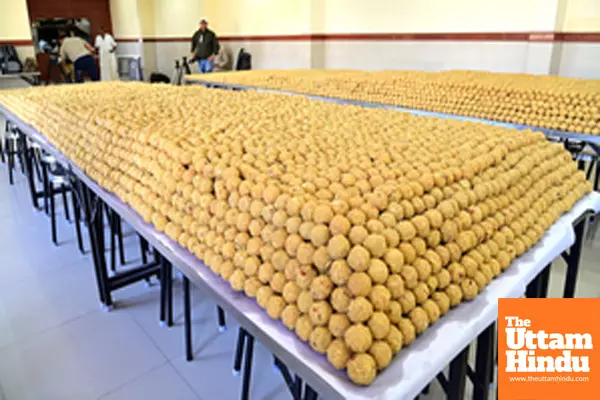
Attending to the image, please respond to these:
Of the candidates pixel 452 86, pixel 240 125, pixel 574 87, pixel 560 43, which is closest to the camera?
pixel 240 125

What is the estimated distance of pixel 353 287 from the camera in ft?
3.02

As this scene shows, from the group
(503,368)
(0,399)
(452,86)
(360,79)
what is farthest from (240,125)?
(360,79)

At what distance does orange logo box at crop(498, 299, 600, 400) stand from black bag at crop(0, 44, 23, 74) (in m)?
11.5

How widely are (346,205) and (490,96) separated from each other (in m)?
3.01

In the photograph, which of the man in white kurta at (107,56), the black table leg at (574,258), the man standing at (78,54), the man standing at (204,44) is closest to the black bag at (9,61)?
the man standing at (78,54)

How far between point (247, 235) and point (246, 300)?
7.0 inches

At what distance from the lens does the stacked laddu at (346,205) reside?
958 mm

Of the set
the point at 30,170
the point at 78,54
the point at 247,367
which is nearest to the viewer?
the point at 247,367

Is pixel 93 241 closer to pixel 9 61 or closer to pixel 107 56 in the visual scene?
pixel 9 61

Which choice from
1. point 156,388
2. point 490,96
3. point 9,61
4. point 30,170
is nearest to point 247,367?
point 156,388

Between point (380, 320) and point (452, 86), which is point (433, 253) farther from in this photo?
point (452, 86)

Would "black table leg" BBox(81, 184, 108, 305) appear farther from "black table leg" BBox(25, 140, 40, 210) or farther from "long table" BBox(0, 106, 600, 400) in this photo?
"black table leg" BBox(25, 140, 40, 210)

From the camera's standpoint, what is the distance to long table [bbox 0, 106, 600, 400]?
91cm

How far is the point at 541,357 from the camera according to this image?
45.2 inches
